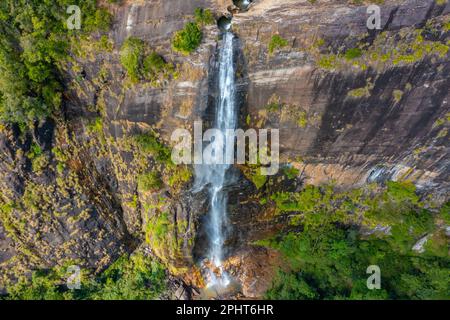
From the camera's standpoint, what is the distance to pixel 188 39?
15305 millimetres

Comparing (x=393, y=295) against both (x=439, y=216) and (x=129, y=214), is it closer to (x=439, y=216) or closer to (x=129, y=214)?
(x=439, y=216)

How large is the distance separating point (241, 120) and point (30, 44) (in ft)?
35.3

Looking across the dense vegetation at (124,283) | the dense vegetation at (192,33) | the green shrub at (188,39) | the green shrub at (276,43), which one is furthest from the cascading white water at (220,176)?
the dense vegetation at (124,283)

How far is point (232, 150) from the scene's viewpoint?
60.5 ft

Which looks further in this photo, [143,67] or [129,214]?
[129,214]

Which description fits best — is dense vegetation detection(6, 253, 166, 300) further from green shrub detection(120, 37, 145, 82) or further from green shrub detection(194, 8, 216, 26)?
green shrub detection(194, 8, 216, 26)

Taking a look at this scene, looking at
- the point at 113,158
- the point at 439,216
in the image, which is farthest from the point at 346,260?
the point at 113,158

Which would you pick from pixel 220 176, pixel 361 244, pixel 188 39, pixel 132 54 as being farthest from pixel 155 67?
pixel 361 244

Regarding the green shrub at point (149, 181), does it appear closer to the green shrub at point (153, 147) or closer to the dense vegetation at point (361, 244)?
the green shrub at point (153, 147)

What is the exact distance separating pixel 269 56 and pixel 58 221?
1504 cm

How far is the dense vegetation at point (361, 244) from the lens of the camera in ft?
65.1

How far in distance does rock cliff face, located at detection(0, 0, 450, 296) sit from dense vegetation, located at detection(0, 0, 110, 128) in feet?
2.80

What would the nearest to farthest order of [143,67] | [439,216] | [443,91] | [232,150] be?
[443,91] → [143,67] → [232,150] → [439,216]

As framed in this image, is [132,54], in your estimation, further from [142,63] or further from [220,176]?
[220,176]
